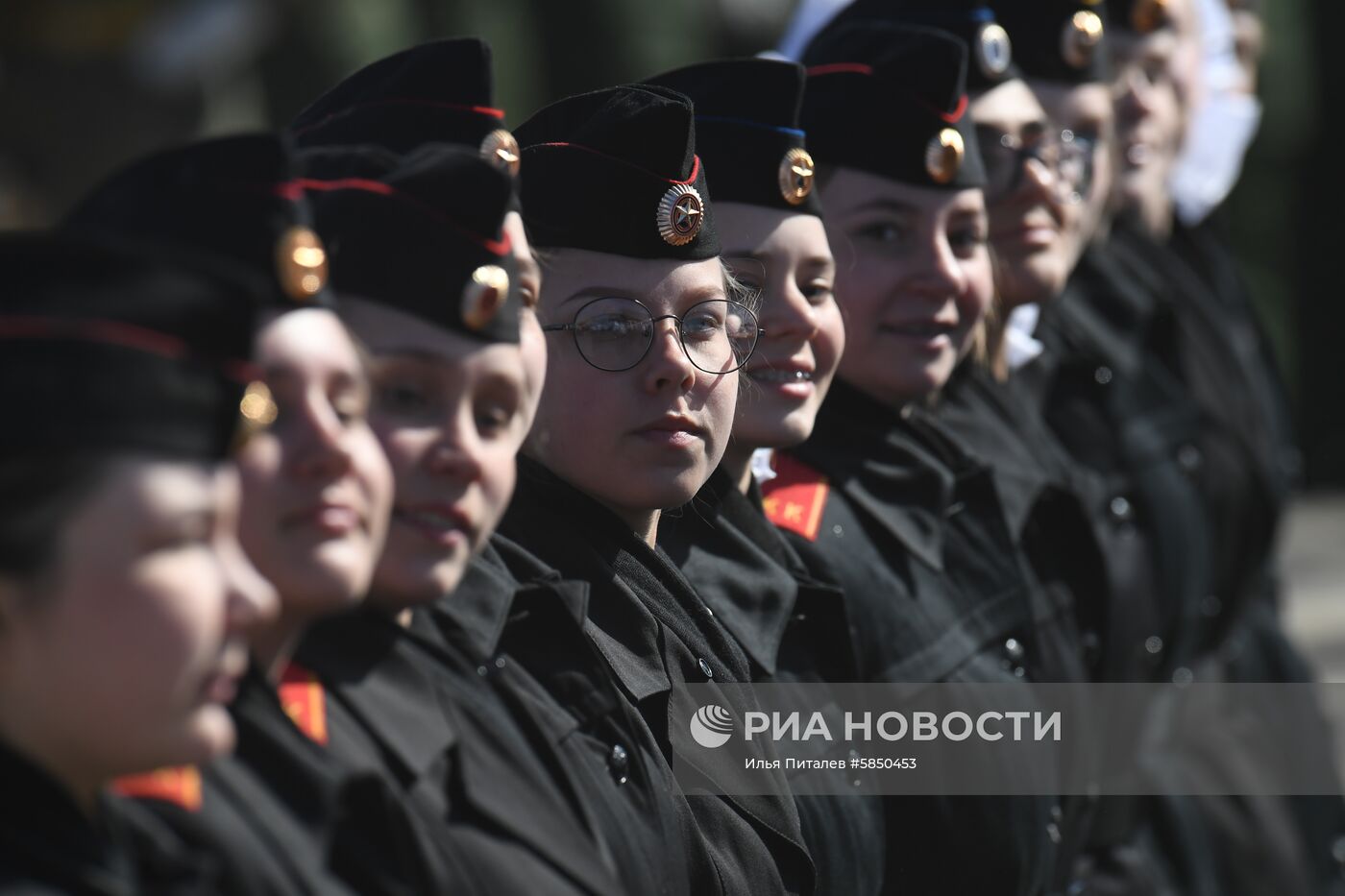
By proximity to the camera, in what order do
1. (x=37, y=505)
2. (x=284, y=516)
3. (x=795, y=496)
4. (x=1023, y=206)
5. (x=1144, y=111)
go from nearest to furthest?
1. (x=37, y=505)
2. (x=284, y=516)
3. (x=795, y=496)
4. (x=1023, y=206)
5. (x=1144, y=111)

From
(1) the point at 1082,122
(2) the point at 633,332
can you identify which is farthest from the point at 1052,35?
(2) the point at 633,332

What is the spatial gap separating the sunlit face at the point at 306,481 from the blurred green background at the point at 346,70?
8.24 m

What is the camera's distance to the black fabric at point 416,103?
256 cm

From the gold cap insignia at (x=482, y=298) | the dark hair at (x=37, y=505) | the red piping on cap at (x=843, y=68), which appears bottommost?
the red piping on cap at (x=843, y=68)

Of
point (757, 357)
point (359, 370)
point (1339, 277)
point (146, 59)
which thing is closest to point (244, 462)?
point (359, 370)

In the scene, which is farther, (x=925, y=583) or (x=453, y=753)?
(x=925, y=583)

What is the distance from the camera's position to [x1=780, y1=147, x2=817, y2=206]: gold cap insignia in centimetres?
339

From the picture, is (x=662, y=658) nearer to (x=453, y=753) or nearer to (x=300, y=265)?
(x=453, y=753)

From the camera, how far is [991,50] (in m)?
4.16

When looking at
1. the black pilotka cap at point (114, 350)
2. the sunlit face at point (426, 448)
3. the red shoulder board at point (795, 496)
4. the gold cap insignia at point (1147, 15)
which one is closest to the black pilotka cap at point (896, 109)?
the red shoulder board at point (795, 496)

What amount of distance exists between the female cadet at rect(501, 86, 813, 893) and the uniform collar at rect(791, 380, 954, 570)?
821 mm

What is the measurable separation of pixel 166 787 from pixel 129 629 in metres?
0.28

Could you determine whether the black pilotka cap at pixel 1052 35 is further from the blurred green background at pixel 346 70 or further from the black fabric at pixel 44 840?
the blurred green background at pixel 346 70

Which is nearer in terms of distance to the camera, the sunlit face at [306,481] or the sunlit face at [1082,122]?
the sunlit face at [306,481]
